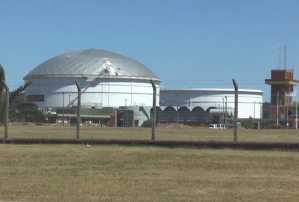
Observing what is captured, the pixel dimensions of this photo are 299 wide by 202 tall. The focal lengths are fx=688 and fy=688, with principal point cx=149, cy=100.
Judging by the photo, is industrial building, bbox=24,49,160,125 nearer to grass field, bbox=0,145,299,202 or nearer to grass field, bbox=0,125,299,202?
grass field, bbox=0,145,299,202

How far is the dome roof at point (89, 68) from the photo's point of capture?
187300 millimetres

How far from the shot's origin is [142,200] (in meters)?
10.6

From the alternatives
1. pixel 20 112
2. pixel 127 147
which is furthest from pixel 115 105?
pixel 127 147

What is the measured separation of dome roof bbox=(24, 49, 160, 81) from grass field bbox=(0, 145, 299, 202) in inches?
6609

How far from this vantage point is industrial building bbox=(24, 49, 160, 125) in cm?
18538

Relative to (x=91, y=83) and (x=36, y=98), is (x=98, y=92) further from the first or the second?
(x=36, y=98)

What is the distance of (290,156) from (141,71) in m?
180

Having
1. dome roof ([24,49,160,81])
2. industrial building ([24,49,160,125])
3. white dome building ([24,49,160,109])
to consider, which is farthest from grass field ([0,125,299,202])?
dome roof ([24,49,160,81])

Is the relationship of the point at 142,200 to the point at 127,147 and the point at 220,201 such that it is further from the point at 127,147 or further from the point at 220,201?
the point at 127,147

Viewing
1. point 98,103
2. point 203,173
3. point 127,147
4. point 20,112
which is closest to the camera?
point 203,173

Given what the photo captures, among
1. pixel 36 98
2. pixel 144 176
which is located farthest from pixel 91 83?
pixel 144 176

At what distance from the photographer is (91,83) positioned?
18438 cm

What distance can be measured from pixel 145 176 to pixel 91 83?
171546mm

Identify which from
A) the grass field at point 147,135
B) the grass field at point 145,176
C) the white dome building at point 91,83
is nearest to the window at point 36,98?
the white dome building at point 91,83
